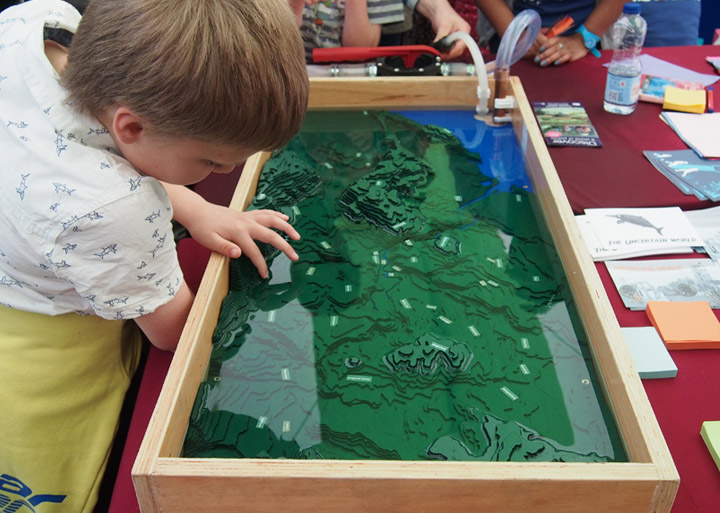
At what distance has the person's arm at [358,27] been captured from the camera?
186 centimetres

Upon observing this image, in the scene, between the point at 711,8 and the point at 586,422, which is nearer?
the point at 586,422

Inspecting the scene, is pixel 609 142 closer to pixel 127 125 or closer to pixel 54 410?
pixel 127 125

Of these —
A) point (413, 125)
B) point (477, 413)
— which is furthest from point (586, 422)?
point (413, 125)

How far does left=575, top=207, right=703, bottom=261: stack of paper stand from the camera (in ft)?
3.82

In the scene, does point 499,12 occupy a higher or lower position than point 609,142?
higher

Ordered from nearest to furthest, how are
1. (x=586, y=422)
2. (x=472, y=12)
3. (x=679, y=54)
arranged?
(x=586, y=422), (x=679, y=54), (x=472, y=12)

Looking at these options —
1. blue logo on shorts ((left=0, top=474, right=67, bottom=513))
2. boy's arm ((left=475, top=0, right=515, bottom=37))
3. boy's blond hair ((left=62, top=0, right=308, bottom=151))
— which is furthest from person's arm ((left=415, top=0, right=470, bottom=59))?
blue logo on shorts ((left=0, top=474, right=67, bottom=513))

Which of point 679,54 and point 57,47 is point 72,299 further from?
point 679,54

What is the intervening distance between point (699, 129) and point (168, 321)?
1.34 meters

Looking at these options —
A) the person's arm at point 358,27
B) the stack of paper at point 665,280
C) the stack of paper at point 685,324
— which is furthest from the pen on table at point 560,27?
the stack of paper at point 685,324

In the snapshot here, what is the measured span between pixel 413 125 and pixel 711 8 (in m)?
2.11

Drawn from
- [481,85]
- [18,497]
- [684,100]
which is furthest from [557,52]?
[18,497]

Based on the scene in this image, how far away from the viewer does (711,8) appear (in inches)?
109

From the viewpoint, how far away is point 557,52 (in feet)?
5.99
